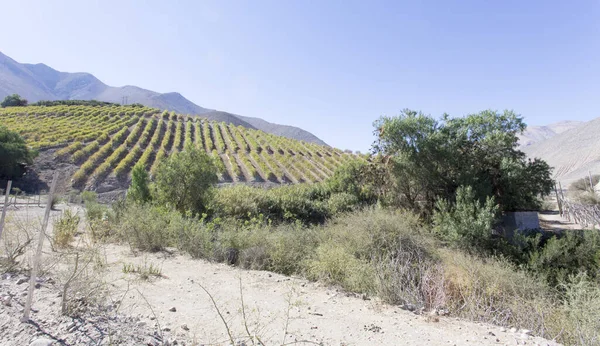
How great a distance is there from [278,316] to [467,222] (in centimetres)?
929

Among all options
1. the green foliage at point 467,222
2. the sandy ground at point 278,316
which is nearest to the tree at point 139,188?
the sandy ground at point 278,316

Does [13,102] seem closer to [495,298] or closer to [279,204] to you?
[279,204]

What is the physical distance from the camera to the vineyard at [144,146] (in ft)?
95.3

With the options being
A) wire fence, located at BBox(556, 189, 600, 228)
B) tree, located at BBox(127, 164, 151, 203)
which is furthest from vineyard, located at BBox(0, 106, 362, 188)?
wire fence, located at BBox(556, 189, 600, 228)

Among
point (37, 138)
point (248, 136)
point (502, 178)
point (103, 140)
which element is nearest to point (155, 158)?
point (103, 140)

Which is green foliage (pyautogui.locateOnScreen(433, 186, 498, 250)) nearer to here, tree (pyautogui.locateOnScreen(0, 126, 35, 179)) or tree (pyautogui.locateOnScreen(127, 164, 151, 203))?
tree (pyautogui.locateOnScreen(127, 164, 151, 203))

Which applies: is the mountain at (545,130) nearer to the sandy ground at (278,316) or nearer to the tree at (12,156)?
the sandy ground at (278,316)

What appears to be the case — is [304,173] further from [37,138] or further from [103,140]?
[37,138]

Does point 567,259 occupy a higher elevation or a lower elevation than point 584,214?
lower

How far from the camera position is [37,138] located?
3394cm

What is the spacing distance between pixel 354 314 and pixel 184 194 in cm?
1073

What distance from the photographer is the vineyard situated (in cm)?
2905

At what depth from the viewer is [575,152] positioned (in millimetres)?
63625

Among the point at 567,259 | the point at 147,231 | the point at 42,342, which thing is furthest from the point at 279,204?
the point at 42,342
